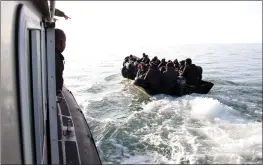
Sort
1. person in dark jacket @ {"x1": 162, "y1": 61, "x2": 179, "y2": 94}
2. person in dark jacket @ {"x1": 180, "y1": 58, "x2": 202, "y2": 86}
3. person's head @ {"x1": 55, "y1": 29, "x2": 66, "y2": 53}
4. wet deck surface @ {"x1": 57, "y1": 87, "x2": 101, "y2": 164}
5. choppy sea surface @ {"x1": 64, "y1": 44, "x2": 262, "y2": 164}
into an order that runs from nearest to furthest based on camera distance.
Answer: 1. person's head @ {"x1": 55, "y1": 29, "x2": 66, "y2": 53}
2. wet deck surface @ {"x1": 57, "y1": 87, "x2": 101, "y2": 164}
3. choppy sea surface @ {"x1": 64, "y1": 44, "x2": 262, "y2": 164}
4. person in dark jacket @ {"x1": 162, "y1": 61, "x2": 179, "y2": 94}
5. person in dark jacket @ {"x1": 180, "y1": 58, "x2": 202, "y2": 86}

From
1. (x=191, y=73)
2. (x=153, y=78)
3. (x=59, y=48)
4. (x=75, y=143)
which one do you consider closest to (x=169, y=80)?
(x=153, y=78)

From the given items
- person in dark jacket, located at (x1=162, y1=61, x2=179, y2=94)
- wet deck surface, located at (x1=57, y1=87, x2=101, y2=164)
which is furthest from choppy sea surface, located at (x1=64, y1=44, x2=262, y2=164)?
wet deck surface, located at (x1=57, y1=87, x2=101, y2=164)

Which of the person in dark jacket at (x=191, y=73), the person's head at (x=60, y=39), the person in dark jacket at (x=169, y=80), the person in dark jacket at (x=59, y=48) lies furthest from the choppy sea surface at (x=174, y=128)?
the person's head at (x=60, y=39)

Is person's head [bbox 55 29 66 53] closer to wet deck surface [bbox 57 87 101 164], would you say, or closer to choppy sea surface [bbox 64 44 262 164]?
wet deck surface [bbox 57 87 101 164]

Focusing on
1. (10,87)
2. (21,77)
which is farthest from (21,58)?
(10,87)

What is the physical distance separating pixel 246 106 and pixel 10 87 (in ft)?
36.0

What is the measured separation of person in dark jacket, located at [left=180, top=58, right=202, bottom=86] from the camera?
1297cm

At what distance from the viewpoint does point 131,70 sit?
53.3ft

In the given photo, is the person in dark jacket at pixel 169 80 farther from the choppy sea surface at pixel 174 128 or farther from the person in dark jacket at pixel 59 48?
the person in dark jacket at pixel 59 48

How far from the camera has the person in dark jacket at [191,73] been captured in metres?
13.0

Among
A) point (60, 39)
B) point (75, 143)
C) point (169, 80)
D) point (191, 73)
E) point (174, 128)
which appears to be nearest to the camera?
point (60, 39)

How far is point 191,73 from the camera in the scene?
1302 cm

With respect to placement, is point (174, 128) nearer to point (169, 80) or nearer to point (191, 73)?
point (169, 80)

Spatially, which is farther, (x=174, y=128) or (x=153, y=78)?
(x=153, y=78)
